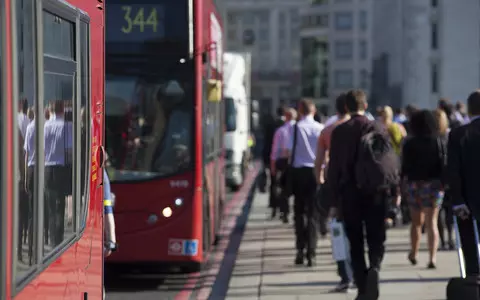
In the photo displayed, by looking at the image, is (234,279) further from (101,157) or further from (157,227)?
(101,157)

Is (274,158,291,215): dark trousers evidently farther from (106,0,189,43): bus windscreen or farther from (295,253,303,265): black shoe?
(106,0,189,43): bus windscreen

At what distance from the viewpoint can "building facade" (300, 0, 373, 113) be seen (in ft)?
442

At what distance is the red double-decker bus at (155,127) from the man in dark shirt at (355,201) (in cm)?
244

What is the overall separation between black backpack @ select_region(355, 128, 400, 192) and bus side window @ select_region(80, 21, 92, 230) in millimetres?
3739

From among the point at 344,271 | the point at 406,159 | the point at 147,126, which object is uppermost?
the point at 147,126

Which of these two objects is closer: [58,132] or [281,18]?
[58,132]

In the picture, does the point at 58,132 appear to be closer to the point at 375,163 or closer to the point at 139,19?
the point at 375,163

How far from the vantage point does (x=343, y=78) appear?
137 m

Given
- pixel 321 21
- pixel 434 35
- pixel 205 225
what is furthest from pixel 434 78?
pixel 321 21

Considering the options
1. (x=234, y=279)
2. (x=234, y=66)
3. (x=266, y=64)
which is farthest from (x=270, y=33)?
(x=234, y=279)

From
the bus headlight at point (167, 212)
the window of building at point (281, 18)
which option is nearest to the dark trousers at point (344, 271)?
the bus headlight at point (167, 212)

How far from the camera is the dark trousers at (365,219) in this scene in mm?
9641

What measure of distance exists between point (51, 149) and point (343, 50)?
13341 cm

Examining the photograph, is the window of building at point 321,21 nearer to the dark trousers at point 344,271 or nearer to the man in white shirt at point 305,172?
the man in white shirt at point 305,172
